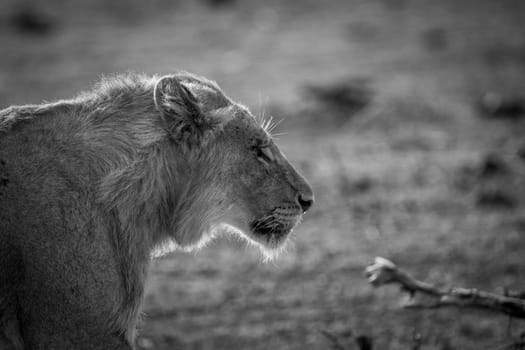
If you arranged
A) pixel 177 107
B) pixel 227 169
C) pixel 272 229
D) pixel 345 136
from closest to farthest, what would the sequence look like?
pixel 177 107, pixel 227 169, pixel 272 229, pixel 345 136

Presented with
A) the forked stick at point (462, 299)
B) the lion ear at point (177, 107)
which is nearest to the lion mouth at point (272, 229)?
the forked stick at point (462, 299)

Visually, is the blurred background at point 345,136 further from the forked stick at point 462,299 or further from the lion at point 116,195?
the lion at point 116,195

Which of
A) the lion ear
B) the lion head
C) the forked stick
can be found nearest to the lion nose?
the lion head

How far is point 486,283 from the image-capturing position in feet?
19.9

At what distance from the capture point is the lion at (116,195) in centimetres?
316

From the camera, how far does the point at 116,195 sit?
11.1ft

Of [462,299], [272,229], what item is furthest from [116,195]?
[462,299]

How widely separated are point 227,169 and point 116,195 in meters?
0.66

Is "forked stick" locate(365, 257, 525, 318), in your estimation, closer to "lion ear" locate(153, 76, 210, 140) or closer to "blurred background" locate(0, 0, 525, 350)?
"blurred background" locate(0, 0, 525, 350)

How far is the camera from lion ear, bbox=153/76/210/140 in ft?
11.6

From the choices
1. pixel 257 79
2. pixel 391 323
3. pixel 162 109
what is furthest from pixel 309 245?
→ pixel 257 79

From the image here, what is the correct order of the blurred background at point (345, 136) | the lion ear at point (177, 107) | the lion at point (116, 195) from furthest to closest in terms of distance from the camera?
the blurred background at point (345, 136) < the lion ear at point (177, 107) < the lion at point (116, 195)

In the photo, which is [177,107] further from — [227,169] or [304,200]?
[304,200]

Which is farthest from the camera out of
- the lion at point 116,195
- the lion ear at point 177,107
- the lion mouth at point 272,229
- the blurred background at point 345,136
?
the blurred background at point 345,136
